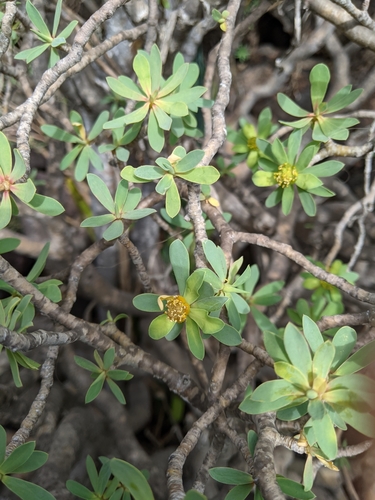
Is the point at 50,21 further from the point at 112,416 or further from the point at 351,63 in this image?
the point at 112,416

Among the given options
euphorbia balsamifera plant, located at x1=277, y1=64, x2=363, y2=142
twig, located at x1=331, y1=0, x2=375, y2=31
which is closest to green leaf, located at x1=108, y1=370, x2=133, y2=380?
euphorbia balsamifera plant, located at x1=277, y1=64, x2=363, y2=142

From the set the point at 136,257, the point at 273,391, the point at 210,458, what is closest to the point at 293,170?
the point at 136,257

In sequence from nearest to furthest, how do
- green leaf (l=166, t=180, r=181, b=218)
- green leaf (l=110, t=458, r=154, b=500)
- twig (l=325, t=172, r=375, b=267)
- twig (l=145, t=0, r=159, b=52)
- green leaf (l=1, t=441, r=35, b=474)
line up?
green leaf (l=110, t=458, r=154, b=500) → green leaf (l=1, t=441, r=35, b=474) → green leaf (l=166, t=180, r=181, b=218) → twig (l=145, t=0, r=159, b=52) → twig (l=325, t=172, r=375, b=267)

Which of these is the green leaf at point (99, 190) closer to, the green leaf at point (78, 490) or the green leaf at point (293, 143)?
the green leaf at point (293, 143)

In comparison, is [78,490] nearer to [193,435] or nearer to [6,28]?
[193,435]

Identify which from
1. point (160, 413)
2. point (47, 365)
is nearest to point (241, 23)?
point (47, 365)

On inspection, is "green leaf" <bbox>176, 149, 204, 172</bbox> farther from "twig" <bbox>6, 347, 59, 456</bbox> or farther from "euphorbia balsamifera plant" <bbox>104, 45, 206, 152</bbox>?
"twig" <bbox>6, 347, 59, 456</bbox>
